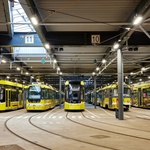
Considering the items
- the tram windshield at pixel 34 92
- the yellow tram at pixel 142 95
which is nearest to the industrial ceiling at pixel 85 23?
the tram windshield at pixel 34 92

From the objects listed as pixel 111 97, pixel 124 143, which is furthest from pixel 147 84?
pixel 124 143

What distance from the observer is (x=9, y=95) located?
32.5m

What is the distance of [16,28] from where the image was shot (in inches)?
800

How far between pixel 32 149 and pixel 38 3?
7.91m

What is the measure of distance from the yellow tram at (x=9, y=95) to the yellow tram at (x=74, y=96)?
6.86m

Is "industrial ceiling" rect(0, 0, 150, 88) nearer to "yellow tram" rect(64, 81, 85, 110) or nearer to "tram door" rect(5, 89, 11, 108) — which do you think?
"tram door" rect(5, 89, 11, 108)

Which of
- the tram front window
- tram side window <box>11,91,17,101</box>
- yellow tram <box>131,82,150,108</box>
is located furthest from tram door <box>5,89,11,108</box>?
yellow tram <box>131,82,150,108</box>

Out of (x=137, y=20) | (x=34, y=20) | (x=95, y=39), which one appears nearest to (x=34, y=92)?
(x=95, y=39)

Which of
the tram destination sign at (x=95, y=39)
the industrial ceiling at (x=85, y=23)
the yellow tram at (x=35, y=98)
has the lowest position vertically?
the yellow tram at (x=35, y=98)

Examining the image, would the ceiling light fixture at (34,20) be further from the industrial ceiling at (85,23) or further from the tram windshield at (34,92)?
the tram windshield at (34,92)

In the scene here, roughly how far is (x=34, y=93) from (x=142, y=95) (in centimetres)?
1631

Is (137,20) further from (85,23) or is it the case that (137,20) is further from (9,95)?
(9,95)

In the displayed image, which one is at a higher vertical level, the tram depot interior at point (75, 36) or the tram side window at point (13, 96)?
the tram depot interior at point (75, 36)

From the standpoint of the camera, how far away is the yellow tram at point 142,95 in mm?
36656
